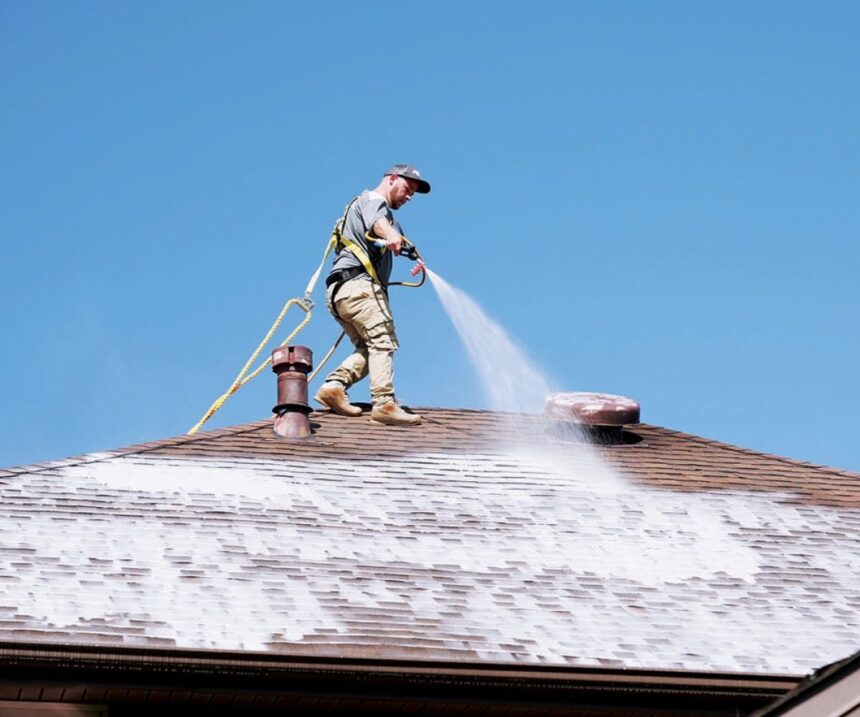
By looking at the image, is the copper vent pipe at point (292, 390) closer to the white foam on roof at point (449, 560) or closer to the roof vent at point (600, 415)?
the white foam on roof at point (449, 560)

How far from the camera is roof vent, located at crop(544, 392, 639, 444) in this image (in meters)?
15.3

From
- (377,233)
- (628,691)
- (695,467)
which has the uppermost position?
(377,233)

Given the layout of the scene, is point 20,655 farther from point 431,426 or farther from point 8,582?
point 431,426

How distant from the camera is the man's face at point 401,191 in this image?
15.7 m

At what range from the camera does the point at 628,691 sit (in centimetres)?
1046

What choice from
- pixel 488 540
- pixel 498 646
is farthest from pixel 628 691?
pixel 488 540

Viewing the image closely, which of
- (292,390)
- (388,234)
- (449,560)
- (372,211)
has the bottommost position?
(449,560)

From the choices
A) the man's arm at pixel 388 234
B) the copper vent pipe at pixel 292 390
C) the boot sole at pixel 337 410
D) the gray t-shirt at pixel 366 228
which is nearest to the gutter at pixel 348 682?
the copper vent pipe at pixel 292 390

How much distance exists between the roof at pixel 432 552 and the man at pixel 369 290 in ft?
1.45

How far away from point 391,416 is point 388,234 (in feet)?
5.14

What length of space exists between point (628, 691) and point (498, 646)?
0.80m

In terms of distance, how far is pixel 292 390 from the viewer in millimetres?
14516

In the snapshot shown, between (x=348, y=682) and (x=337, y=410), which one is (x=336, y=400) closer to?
(x=337, y=410)

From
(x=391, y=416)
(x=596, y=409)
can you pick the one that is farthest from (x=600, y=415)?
(x=391, y=416)
